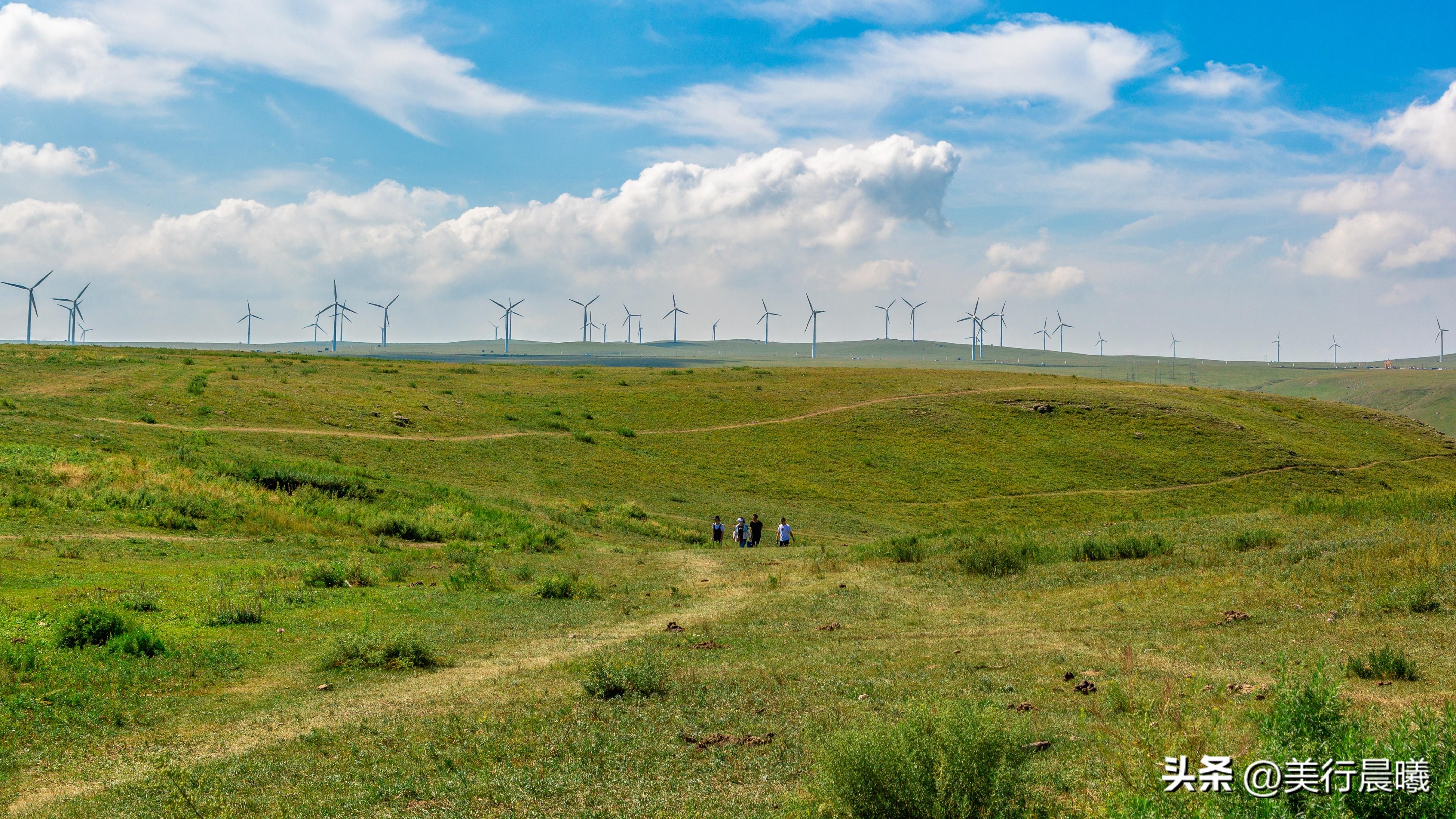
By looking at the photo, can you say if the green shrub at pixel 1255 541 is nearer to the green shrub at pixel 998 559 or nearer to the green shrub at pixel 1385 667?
the green shrub at pixel 998 559

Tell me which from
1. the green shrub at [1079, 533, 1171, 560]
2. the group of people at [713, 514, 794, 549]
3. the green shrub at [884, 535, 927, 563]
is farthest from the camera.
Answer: the group of people at [713, 514, 794, 549]

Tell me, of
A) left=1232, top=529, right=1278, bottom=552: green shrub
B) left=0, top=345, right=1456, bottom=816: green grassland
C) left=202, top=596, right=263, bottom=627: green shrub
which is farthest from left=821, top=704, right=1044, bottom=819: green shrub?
left=1232, top=529, right=1278, bottom=552: green shrub

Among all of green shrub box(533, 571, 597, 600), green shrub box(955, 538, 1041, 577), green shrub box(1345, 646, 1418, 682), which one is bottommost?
green shrub box(533, 571, 597, 600)

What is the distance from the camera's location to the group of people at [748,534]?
37438mm

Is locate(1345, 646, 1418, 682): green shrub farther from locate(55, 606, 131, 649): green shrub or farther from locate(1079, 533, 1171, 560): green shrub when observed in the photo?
locate(55, 606, 131, 649): green shrub

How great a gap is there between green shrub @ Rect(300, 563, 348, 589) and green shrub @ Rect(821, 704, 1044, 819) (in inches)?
725

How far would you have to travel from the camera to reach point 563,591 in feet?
76.3

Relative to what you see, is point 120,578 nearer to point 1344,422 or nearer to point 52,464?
point 52,464

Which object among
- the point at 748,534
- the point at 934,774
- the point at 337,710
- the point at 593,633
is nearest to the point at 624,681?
the point at 337,710

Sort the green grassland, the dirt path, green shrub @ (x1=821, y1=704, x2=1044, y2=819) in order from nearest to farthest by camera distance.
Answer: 1. green shrub @ (x1=821, y1=704, x2=1044, y2=819)
2. the green grassland
3. the dirt path

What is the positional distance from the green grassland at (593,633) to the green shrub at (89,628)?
0.14 metres

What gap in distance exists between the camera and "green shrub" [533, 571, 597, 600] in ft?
75.5

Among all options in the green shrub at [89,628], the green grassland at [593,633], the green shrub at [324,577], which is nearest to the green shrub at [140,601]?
the green grassland at [593,633]

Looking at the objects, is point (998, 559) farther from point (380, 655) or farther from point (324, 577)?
point (324, 577)
